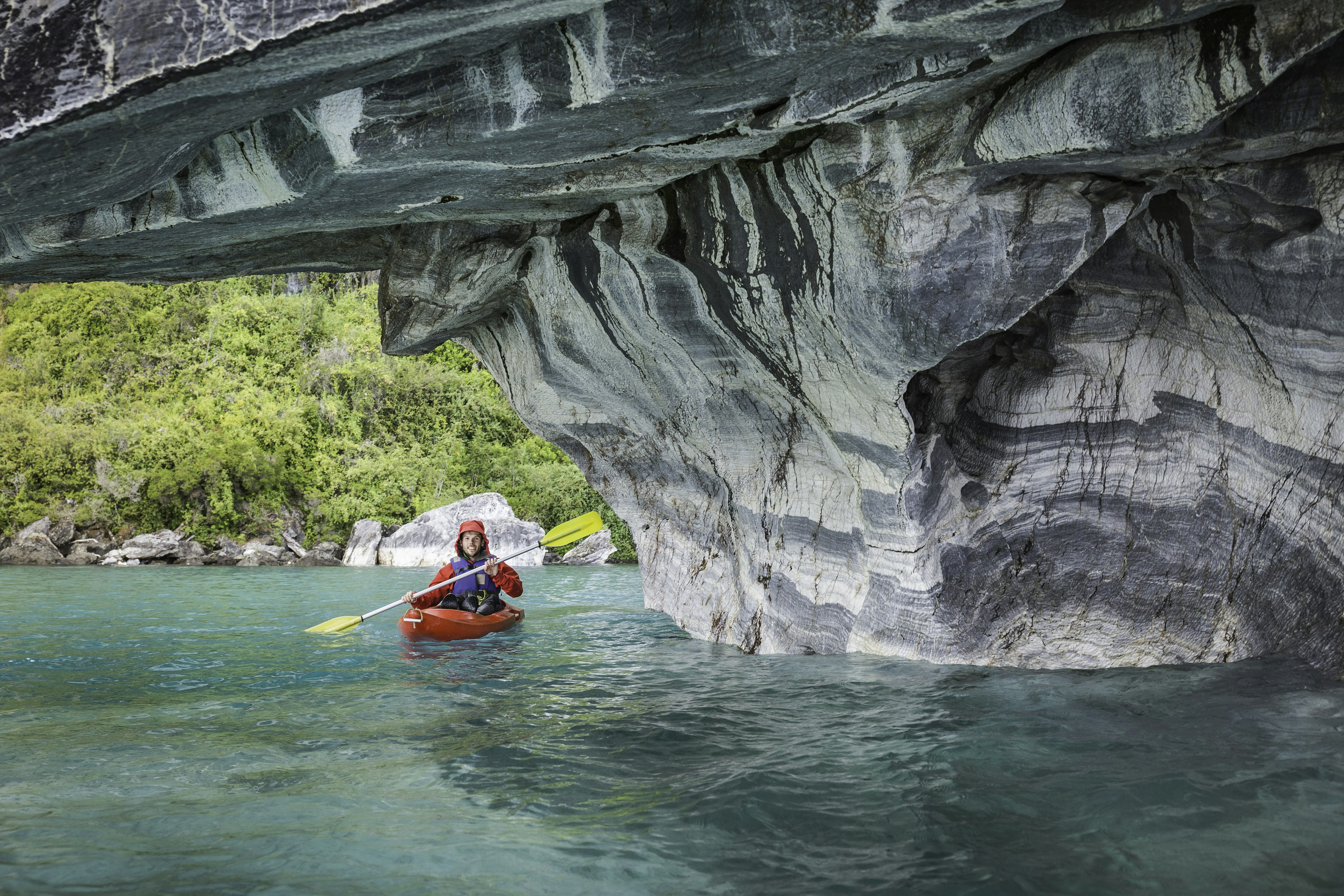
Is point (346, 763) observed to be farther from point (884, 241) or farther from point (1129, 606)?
point (1129, 606)

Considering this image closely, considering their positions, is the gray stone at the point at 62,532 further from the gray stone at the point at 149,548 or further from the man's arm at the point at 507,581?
the man's arm at the point at 507,581

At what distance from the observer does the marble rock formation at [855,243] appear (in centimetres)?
332

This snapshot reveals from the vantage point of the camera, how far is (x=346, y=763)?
152 inches

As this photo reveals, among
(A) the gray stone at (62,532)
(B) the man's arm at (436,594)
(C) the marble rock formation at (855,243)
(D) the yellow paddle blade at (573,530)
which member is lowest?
(A) the gray stone at (62,532)

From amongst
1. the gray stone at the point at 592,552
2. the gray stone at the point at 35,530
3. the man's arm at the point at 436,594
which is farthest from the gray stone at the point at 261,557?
the man's arm at the point at 436,594

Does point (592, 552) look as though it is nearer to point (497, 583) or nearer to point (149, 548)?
point (149, 548)

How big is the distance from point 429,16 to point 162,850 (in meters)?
2.83

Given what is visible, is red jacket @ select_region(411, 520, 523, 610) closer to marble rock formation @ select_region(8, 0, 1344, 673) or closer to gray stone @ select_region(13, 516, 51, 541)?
marble rock formation @ select_region(8, 0, 1344, 673)

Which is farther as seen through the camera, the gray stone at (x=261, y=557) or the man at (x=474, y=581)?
the gray stone at (x=261, y=557)

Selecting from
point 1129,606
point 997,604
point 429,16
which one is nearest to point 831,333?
point 997,604

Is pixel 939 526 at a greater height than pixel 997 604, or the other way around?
pixel 939 526

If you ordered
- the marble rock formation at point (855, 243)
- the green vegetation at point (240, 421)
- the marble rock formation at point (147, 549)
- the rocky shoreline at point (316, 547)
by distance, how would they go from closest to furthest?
1. the marble rock formation at point (855, 243)
2. the rocky shoreline at point (316, 547)
3. the marble rock formation at point (147, 549)
4. the green vegetation at point (240, 421)

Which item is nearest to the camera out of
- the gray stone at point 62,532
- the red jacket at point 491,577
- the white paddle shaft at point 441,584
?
the white paddle shaft at point 441,584

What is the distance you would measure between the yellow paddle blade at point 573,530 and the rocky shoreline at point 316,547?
11.9 meters
